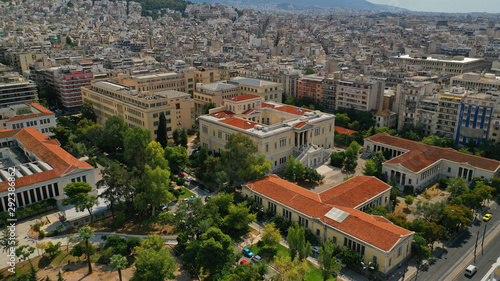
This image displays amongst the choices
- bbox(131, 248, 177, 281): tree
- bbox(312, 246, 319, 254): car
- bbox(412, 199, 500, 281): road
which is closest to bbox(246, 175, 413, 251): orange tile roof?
bbox(312, 246, 319, 254): car

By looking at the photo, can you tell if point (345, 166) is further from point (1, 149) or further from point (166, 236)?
point (1, 149)

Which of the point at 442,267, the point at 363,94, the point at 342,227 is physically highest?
the point at 363,94

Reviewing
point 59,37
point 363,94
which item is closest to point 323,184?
point 363,94

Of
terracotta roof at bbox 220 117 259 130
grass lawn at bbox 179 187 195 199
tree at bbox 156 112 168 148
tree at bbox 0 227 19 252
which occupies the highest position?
terracotta roof at bbox 220 117 259 130

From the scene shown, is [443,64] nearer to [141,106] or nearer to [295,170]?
[295,170]

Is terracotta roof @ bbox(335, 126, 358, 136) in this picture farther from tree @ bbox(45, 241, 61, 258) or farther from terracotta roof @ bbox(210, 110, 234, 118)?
tree @ bbox(45, 241, 61, 258)

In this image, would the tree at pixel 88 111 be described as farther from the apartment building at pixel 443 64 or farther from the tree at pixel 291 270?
the apartment building at pixel 443 64
